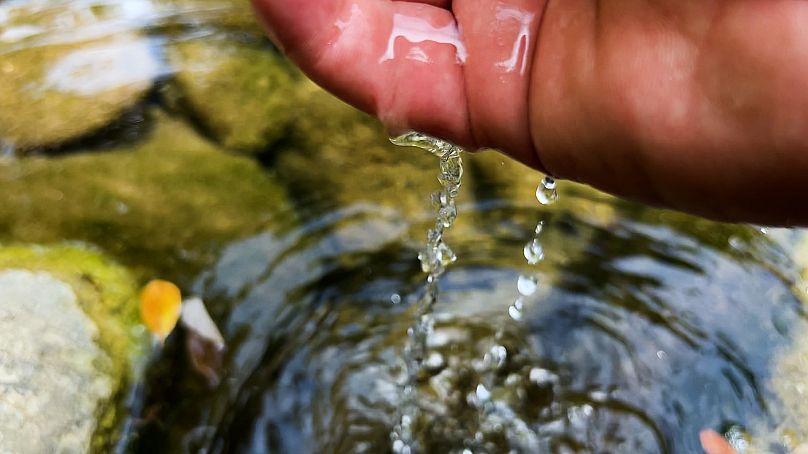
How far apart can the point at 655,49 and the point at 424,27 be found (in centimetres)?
43

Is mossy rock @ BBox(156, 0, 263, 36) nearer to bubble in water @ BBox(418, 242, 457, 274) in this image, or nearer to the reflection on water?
the reflection on water

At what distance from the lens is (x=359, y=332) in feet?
6.68

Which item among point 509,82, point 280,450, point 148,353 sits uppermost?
point 509,82

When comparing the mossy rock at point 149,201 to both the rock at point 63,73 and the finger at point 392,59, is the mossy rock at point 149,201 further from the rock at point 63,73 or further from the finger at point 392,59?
the finger at point 392,59

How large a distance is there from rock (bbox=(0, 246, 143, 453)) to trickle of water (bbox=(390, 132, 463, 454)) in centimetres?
74

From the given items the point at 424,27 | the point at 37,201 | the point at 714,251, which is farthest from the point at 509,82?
the point at 37,201

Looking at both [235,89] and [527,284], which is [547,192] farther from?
[235,89]

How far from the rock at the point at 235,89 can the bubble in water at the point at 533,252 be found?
3.02ft

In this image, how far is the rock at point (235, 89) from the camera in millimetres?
2367

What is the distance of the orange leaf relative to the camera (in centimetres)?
186

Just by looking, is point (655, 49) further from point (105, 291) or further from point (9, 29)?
point (9, 29)

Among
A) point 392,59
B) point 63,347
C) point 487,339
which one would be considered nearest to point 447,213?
point 487,339

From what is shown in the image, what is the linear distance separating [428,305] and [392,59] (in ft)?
3.24

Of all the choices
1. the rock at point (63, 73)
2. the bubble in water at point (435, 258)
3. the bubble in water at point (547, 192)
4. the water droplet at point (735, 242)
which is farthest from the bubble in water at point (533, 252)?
the rock at point (63, 73)
